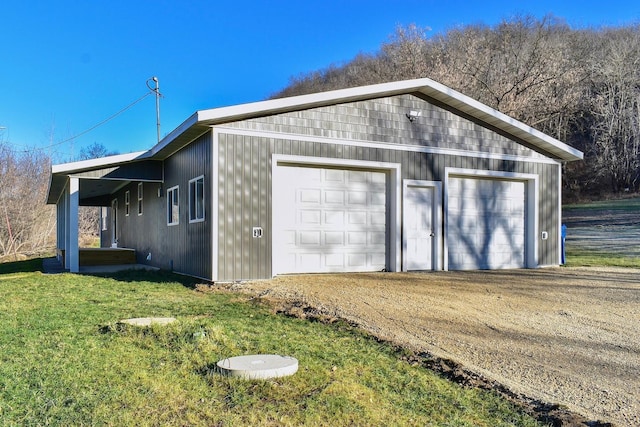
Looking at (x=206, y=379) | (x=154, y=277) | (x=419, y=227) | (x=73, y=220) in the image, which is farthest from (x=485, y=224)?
(x=73, y=220)

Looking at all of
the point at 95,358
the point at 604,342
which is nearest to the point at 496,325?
the point at 604,342

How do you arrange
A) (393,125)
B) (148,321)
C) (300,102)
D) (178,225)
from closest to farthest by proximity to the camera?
(148,321) < (300,102) < (393,125) < (178,225)

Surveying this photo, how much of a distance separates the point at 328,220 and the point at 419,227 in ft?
7.59

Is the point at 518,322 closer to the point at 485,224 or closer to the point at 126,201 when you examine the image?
the point at 485,224

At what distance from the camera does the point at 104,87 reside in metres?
28.2

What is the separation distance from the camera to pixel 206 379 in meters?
3.63

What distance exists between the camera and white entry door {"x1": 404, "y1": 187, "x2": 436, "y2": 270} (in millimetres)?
10781

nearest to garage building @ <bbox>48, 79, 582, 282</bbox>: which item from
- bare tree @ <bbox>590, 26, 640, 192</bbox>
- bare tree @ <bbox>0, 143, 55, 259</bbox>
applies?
bare tree @ <bbox>0, 143, 55, 259</bbox>

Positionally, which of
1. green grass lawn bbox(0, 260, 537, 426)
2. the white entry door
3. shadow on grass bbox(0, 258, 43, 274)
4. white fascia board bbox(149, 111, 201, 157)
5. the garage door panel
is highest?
white fascia board bbox(149, 111, 201, 157)

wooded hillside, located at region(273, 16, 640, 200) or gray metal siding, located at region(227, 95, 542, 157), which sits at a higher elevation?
wooded hillside, located at region(273, 16, 640, 200)

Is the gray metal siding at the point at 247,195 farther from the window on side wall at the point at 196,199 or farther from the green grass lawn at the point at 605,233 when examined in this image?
the green grass lawn at the point at 605,233


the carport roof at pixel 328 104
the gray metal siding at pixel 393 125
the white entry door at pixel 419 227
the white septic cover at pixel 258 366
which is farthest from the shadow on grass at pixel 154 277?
the white septic cover at pixel 258 366

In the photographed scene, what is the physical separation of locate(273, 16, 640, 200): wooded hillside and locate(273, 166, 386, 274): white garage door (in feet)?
45.1

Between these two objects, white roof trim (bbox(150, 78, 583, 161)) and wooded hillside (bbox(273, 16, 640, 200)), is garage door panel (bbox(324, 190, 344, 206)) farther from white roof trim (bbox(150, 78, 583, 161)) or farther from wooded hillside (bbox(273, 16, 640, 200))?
wooded hillside (bbox(273, 16, 640, 200))
